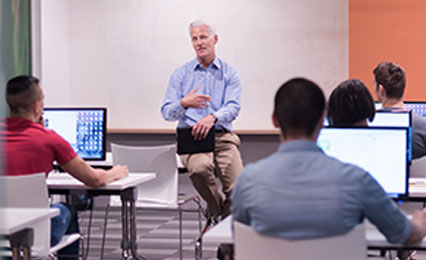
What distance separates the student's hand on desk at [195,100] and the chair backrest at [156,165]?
1.09 feet

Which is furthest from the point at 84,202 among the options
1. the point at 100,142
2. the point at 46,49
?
the point at 46,49

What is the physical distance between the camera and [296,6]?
698 centimetres

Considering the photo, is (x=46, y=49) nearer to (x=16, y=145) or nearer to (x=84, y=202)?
(x=84, y=202)

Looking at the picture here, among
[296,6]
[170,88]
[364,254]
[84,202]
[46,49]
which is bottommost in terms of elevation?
[84,202]

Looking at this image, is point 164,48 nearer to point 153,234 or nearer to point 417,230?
point 153,234

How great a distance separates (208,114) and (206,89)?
0.25 meters

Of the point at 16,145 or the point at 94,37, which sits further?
the point at 94,37

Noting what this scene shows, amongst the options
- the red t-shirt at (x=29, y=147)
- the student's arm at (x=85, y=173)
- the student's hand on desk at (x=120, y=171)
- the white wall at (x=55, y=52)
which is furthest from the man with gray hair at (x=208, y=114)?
the white wall at (x=55, y=52)

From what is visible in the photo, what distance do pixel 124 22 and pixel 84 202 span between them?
3265 millimetres

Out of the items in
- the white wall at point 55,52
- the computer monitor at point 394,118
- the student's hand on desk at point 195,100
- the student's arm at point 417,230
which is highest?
the white wall at point 55,52

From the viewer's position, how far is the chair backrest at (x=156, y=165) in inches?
179

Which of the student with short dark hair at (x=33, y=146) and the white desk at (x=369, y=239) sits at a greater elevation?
the student with short dark hair at (x=33, y=146)

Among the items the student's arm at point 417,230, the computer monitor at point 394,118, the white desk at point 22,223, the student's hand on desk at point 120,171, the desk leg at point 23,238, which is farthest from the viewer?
the student's hand on desk at point 120,171

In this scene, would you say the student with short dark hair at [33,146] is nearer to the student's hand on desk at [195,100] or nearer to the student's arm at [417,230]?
the student's hand on desk at [195,100]
